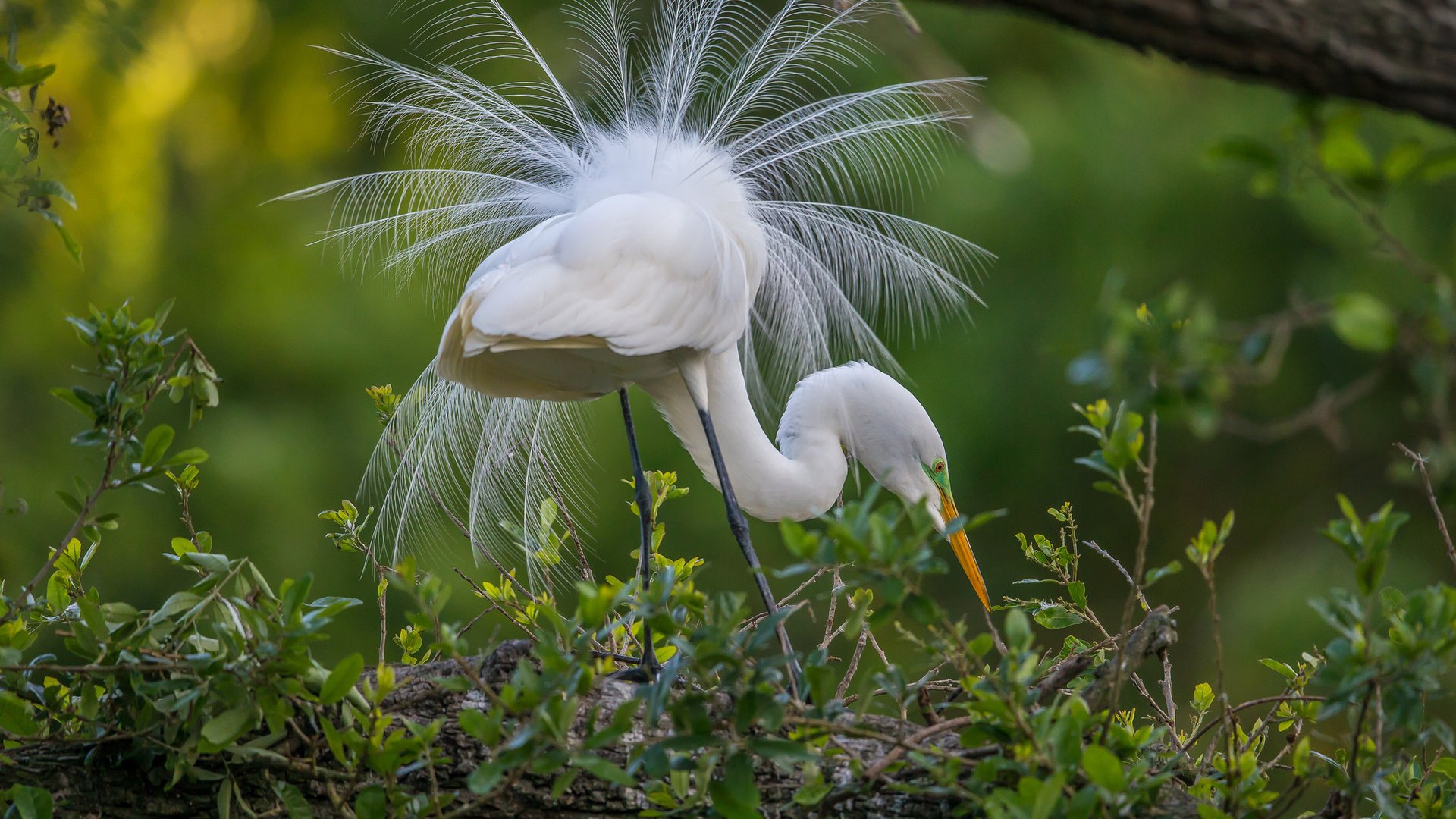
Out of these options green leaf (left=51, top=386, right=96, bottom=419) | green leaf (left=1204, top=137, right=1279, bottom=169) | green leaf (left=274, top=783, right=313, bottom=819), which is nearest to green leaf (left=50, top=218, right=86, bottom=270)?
green leaf (left=51, top=386, right=96, bottom=419)

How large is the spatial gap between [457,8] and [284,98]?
3645mm

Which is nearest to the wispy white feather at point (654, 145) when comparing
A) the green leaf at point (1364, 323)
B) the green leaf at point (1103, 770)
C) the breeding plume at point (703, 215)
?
the breeding plume at point (703, 215)

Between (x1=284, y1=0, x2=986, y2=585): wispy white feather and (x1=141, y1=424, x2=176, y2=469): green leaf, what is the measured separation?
3.18 feet

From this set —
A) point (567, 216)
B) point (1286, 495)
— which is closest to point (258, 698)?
point (567, 216)

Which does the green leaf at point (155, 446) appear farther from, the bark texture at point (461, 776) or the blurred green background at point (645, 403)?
the blurred green background at point (645, 403)

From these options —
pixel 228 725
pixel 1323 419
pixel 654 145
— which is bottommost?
pixel 228 725

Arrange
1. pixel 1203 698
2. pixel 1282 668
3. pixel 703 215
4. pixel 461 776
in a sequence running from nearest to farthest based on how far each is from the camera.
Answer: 1. pixel 461 776
2. pixel 1282 668
3. pixel 1203 698
4. pixel 703 215

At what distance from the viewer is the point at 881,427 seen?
7.62ft

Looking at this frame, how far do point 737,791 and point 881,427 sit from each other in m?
1.28

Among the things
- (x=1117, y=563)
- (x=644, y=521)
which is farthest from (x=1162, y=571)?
(x=644, y=521)

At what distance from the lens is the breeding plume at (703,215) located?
2.23 metres

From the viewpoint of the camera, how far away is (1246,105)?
520 cm

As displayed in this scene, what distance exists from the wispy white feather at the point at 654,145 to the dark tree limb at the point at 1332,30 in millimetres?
1385

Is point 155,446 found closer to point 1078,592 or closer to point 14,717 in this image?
point 14,717
